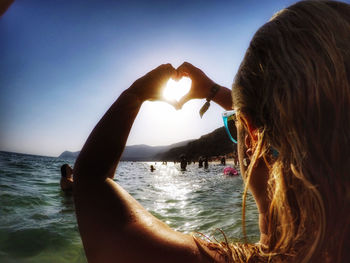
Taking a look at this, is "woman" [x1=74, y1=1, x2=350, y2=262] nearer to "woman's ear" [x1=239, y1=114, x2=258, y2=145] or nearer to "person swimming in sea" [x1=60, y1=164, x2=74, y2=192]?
"woman's ear" [x1=239, y1=114, x2=258, y2=145]

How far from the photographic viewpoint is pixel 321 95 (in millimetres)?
729

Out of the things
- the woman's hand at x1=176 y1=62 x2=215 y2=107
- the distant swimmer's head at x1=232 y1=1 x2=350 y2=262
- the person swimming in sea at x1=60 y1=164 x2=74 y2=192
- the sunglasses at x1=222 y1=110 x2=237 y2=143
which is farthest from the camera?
the person swimming in sea at x1=60 y1=164 x2=74 y2=192

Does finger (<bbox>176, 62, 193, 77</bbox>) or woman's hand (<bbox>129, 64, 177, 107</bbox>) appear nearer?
woman's hand (<bbox>129, 64, 177, 107</bbox>)

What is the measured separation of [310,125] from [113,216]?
72cm

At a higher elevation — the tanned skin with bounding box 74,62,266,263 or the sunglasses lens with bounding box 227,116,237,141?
the sunglasses lens with bounding box 227,116,237,141

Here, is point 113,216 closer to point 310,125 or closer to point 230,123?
point 310,125

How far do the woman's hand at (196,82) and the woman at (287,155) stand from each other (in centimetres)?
64

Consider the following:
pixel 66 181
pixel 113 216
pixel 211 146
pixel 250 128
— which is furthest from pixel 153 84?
pixel 211 146

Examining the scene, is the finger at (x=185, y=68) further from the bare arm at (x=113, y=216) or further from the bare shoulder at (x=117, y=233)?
the bare shoulder at (x=117, y=233)

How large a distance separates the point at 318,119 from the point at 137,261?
29.8 inches

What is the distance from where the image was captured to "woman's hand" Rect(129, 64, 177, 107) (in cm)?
98

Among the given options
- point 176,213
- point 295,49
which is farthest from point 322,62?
point 176,213

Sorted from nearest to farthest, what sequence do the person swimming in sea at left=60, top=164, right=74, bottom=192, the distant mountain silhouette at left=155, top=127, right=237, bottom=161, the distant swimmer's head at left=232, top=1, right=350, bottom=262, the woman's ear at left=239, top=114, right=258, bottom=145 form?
the distant swimmer's head at left=232, top=1, right=350, bottom=262
the woman's ear at left=239, top=114, right=258, bottom=145
the person swimming in sea at left=60, top=164, right=74, bottom=192
the distant mountain silhouette at left=155, top=127, right=237, bottom=161

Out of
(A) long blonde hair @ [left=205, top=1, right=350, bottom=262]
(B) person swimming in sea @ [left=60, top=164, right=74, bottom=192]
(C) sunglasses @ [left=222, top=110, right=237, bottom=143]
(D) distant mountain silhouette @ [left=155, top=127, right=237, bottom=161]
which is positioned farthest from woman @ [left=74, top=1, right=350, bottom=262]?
(D) distant mountain silhouette @ [left=155, top=127, right=237, bottom=161]
